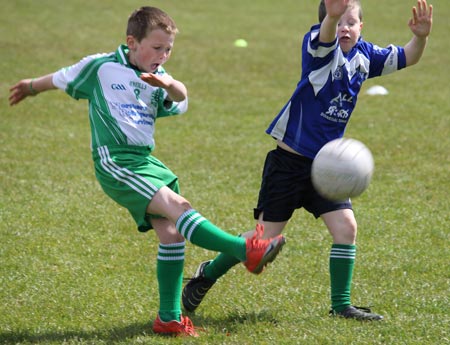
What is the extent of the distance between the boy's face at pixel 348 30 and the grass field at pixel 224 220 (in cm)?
163

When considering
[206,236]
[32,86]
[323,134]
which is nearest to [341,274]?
[323,134]

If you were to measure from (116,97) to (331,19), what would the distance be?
1.29 metres

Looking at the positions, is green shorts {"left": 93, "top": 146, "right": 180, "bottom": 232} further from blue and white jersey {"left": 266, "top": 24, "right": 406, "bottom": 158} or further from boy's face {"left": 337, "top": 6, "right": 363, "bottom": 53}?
boy's face {"left": 337, "top": 6, "right": 363, "bottom": 53}

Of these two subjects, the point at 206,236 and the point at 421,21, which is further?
the point at 421,21

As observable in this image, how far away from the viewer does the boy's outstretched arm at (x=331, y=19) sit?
450cm

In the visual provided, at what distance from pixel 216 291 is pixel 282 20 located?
1670cm

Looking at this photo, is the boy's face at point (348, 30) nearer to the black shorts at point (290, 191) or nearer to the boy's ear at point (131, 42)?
the black shorts at point (290, 191)

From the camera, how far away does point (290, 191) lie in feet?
16.3

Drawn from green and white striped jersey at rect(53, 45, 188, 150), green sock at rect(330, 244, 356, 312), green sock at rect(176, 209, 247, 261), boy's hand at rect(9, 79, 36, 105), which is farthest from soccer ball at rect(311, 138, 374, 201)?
boy's hand at rect(9, 79, 36, 105)

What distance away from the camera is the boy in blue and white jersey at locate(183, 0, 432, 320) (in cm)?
489

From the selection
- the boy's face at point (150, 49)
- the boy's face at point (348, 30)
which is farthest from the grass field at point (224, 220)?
the boy's face at point (348, 30)

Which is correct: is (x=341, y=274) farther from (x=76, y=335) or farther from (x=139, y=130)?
(x=76, y=335)

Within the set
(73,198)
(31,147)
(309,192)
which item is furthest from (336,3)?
(31,147)

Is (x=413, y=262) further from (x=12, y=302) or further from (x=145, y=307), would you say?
(x=12, y=302)
